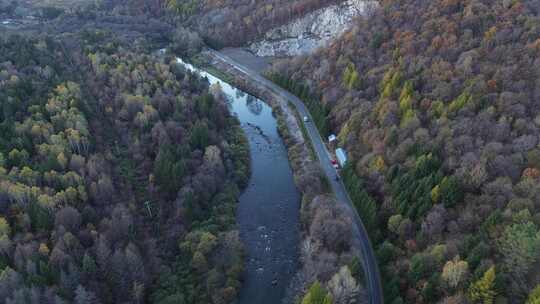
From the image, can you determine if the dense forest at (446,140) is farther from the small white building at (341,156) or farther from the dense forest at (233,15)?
the dense forest at (233,15)

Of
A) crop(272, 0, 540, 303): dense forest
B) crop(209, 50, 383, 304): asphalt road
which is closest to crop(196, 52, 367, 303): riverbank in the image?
crop(209, 50, 383, 304): asphalt road

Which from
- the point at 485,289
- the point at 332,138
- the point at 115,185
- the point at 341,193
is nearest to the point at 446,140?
the point at 341,193

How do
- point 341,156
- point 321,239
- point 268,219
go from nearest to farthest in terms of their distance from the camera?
point 321,239 → point 268,219 → point 341,156

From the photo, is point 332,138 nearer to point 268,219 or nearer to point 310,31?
point 268,219

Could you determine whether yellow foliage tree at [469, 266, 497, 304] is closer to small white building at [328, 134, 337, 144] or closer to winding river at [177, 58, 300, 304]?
winding river at [177, 58, 300, 304]

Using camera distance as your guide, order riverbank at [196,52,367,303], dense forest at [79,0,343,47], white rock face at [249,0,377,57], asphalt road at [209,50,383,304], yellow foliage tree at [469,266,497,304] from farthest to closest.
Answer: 1. dense forest at [79,0,343,47]
2. white rock face at [249,0,377,57]
3. asphalt road at [209,50,383,304]
4. riverbank at [196,52,367,303]
5. yellow foliage tree at [469,266,497,304]
